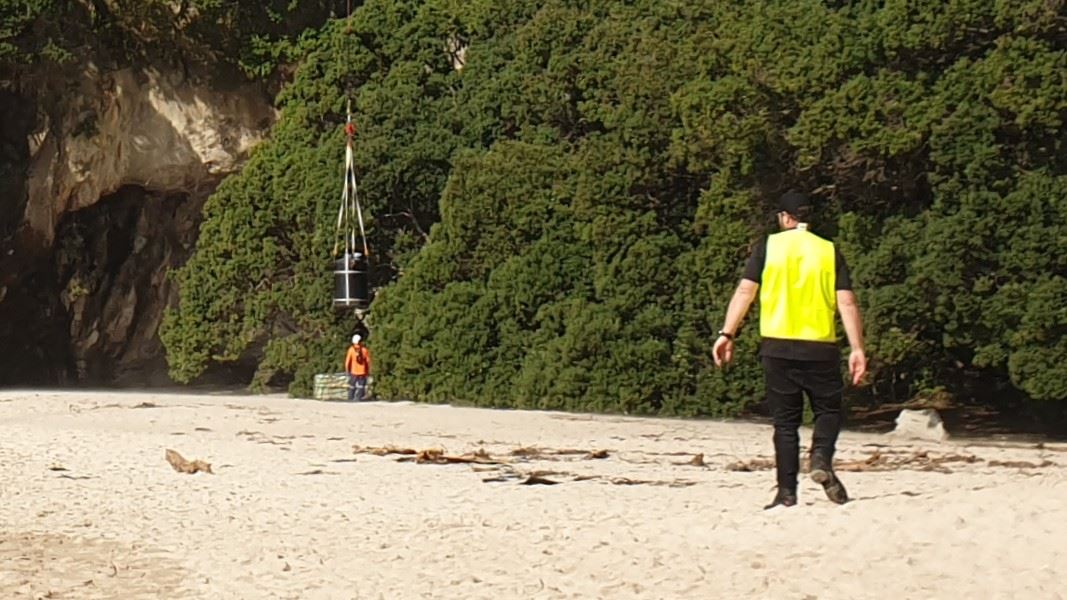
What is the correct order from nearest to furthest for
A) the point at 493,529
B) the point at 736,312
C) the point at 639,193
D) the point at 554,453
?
1. the point at 736,312
2. the point at 493,529
3. the point at 554,453
4. the point at 639,193

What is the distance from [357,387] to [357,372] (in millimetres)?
267

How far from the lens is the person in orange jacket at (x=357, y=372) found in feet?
91.2

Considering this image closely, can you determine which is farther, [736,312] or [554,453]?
[554,453]

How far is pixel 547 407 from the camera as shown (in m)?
25.6

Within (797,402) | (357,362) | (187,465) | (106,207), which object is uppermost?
(106,207)

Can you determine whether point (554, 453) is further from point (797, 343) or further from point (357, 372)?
point (357, 372)

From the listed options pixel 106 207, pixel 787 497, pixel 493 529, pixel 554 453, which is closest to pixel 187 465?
pixel 554 453

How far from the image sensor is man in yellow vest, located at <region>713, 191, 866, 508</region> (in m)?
9.29

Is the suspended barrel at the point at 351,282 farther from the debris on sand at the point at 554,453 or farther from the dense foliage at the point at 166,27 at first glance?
the debris on sand at the point at 554,453

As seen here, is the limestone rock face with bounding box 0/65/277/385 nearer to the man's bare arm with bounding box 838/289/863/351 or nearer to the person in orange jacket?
the person in orange jacket

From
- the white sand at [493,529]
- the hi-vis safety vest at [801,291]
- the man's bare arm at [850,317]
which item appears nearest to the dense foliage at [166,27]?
the white sand at [493,529]

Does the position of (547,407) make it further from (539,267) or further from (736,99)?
(736,99)

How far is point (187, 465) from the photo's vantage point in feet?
45.7

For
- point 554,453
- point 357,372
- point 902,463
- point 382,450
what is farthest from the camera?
point 357,372
